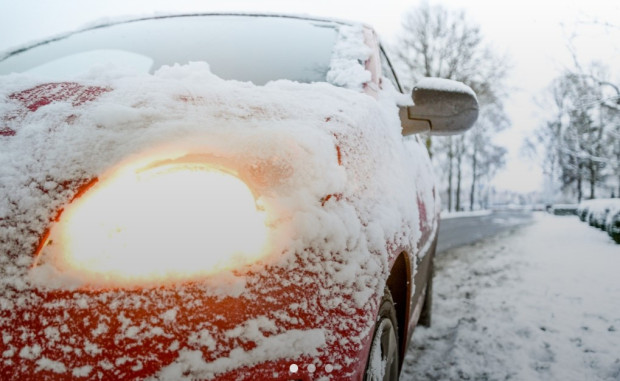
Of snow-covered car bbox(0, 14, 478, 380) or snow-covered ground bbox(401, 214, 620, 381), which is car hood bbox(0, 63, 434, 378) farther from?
snow-covered ground bbox(401, 214, 620, 381)

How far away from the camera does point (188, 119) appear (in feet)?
3.57

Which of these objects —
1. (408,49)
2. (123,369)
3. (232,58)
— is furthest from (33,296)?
(408,49)

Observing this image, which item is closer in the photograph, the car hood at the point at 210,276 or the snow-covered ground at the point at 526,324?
the car hood at the point at 210,276

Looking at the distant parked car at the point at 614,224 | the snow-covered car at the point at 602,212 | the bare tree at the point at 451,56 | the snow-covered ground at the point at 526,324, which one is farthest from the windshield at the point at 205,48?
the bare tree at the point at 451,56

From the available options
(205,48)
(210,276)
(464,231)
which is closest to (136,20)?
(205,48)

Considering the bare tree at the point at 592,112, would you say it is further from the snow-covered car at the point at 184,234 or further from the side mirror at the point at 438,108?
the snow-covered car at the point at 184,234

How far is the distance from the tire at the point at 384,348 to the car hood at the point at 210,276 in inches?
8.2

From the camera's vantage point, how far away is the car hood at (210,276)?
2.73 ft

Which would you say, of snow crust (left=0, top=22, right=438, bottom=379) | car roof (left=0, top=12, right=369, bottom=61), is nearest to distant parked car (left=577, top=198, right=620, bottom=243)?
car roof (left=0, top=12, right=369, bottom=61)

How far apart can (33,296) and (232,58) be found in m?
1.55

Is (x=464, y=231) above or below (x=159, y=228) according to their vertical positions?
below

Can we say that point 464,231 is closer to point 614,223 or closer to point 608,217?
point 608,217

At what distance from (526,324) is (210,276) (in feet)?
11.2

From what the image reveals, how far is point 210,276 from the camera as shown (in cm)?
89
